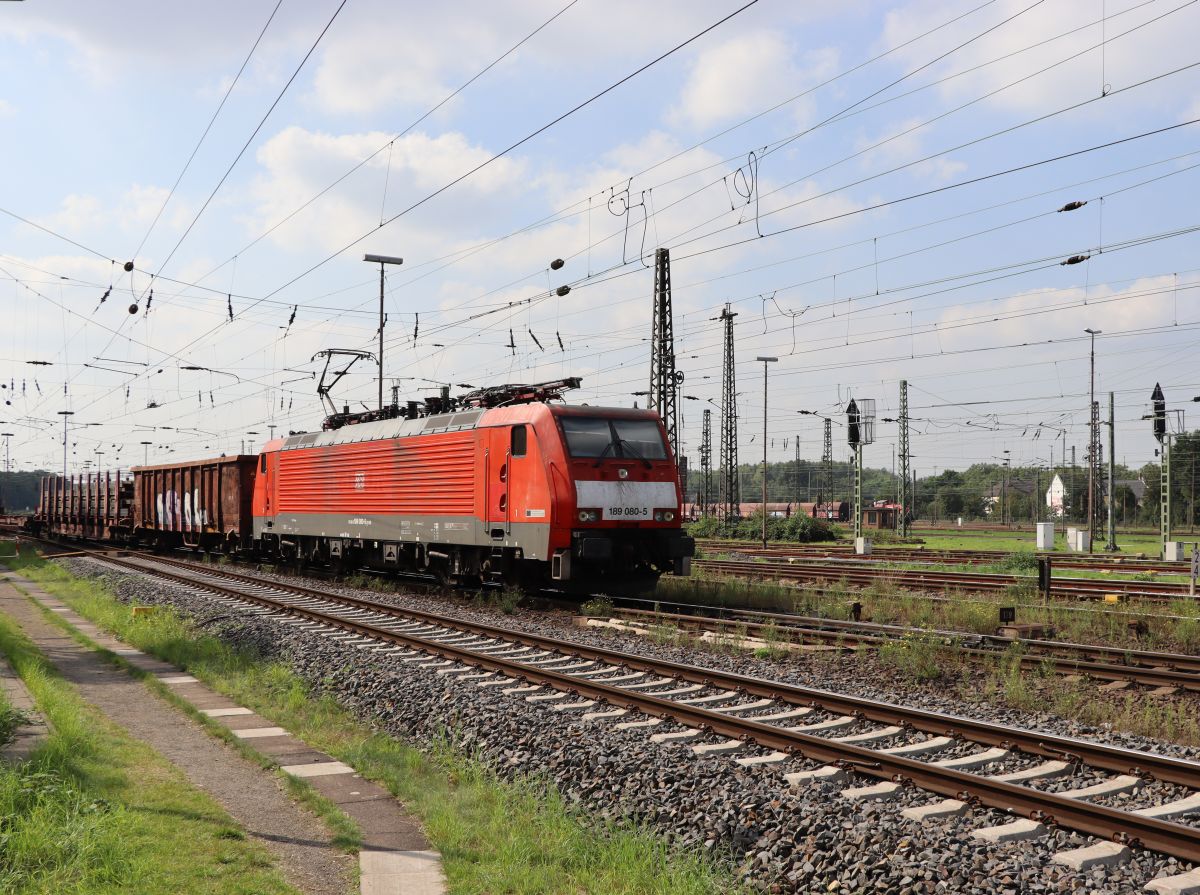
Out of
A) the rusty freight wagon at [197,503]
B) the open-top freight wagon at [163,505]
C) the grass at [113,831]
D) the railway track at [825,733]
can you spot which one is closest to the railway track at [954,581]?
the railway track at [825,733]

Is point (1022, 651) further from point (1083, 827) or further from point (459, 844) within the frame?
point (459, 844)

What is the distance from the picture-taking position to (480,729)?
348 inches

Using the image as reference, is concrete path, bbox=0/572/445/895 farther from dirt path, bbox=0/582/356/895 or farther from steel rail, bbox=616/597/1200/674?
steel rail, bbox=616/597/1200/674

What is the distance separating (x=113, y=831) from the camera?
5.72 metres

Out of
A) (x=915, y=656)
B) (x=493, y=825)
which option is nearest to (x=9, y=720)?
(x=493, y=825)

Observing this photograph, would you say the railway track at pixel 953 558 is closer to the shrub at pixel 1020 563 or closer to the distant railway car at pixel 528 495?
the shrub at pixel 1020 563

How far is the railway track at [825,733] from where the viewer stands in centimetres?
652

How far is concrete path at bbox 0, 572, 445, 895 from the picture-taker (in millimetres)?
5770

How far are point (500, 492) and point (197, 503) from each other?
1987cm

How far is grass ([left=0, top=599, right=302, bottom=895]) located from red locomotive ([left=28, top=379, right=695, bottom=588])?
964 cm

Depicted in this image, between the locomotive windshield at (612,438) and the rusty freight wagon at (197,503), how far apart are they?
16174 mm

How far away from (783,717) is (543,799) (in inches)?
116

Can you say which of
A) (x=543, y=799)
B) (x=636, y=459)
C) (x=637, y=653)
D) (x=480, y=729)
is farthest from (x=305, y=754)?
(x=636, y=459)

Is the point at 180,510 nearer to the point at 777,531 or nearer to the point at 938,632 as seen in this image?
the point at 777,531
